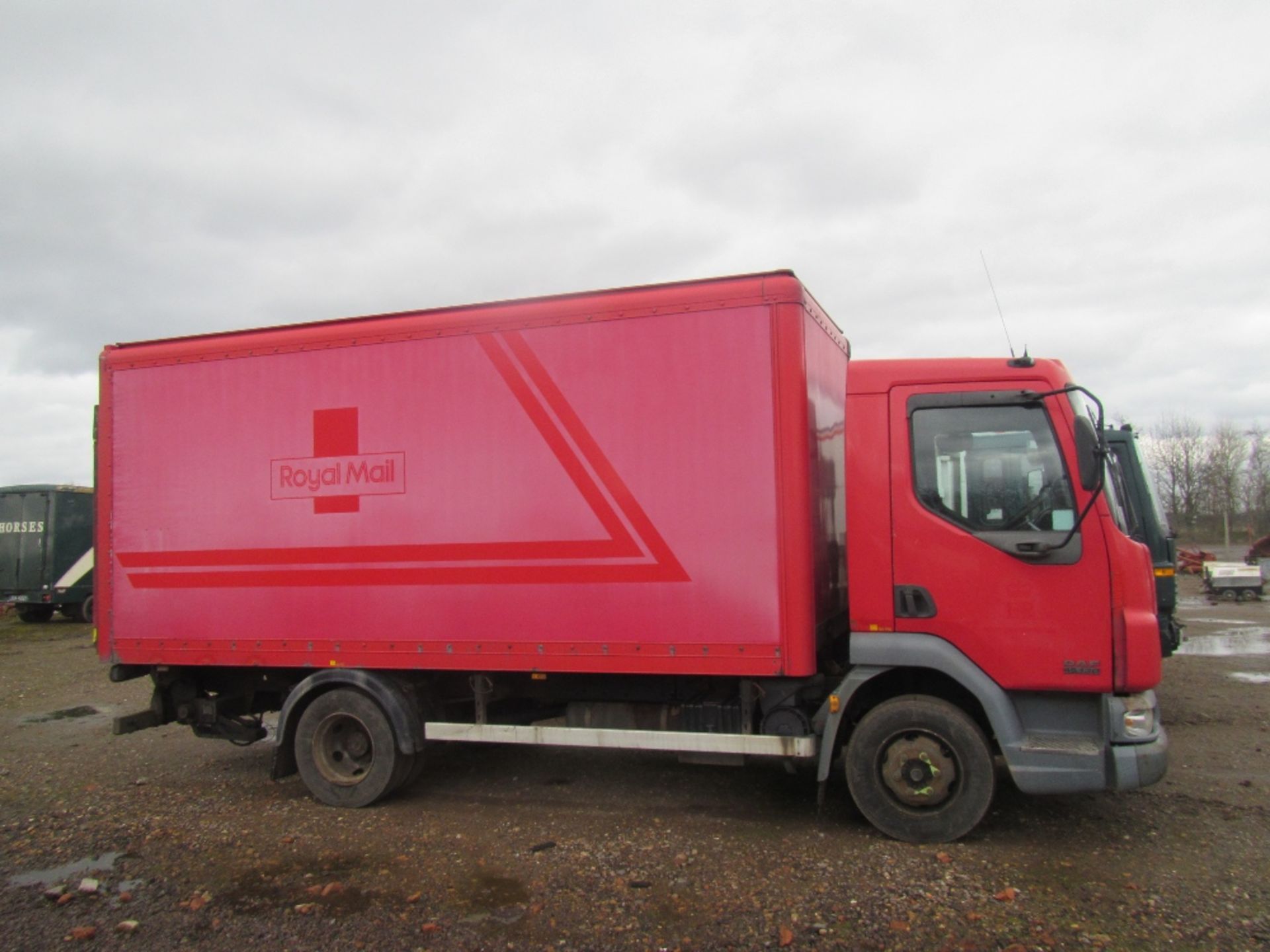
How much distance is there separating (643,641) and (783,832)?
4.64ft

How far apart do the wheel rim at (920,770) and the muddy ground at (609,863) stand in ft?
0.92

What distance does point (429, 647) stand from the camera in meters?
5.73

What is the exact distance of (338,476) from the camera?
595 centimetres

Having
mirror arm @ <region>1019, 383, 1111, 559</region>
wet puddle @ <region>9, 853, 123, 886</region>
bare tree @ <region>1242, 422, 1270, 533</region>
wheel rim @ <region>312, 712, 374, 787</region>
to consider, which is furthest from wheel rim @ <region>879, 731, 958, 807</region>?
bare tree @ <region>1242, 422, 1270, 533</region>

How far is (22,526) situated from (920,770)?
22.3m

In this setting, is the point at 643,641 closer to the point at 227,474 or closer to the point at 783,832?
the point at 783,832

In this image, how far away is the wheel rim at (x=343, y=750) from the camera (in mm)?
6098

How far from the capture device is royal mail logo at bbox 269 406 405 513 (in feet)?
19.2

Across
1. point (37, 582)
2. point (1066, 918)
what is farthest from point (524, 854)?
point (37, 582)

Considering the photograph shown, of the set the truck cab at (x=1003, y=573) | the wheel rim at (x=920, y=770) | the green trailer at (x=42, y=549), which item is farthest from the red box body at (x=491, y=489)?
the green trailer at (x=42, y=549)

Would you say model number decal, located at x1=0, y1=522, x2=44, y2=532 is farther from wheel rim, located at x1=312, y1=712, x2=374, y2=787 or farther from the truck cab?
the truck cab

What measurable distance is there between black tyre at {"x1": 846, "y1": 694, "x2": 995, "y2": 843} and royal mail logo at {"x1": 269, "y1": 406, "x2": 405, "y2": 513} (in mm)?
3289

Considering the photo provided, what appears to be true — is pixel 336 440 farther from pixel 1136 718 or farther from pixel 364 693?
pixel 1136 718

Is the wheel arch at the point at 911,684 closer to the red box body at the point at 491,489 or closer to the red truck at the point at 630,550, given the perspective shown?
the red truck at the point at 630,550
